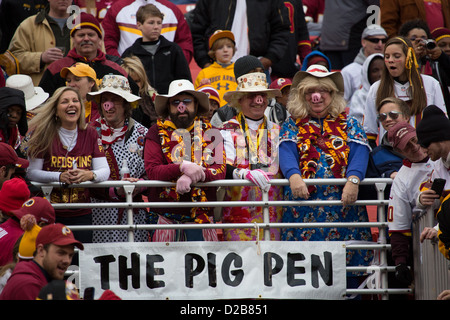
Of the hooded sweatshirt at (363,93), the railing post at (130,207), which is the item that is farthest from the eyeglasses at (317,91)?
the hooded sweatshirt at (363,93)

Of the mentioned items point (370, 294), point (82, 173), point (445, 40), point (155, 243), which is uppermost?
point (445, 40)

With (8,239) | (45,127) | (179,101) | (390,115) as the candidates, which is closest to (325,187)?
(390,115)

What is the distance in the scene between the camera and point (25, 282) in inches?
238

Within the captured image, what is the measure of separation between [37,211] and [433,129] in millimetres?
3304

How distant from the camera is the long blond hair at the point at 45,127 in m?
8.75

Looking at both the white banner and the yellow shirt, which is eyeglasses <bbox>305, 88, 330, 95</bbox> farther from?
the yellow shirt

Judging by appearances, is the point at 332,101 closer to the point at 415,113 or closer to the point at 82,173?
the point at 415,113

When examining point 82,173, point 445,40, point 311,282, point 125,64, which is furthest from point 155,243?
point 445,40

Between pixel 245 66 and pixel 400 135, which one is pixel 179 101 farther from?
pixel 400 135

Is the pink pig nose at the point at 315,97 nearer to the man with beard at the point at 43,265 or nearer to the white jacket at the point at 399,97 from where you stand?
the white jacket at the point at 399,97

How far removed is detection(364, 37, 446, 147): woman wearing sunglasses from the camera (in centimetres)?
1001

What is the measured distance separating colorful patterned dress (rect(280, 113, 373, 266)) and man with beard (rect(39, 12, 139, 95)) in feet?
8.53

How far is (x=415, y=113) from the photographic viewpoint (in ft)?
32.7
